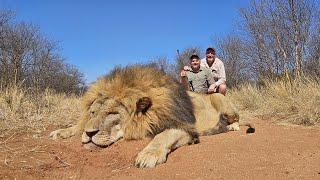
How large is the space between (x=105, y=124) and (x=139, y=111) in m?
0.44

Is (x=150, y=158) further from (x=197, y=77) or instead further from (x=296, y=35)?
(x=296, y=35)

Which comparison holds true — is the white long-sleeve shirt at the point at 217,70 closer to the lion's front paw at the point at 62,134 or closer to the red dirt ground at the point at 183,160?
the red dirt ground at the point at 183,160

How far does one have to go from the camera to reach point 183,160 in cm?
438

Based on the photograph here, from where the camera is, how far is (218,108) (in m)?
6.68

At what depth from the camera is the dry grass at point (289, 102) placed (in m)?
7.74

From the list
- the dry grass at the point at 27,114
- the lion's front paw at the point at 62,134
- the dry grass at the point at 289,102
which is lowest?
the dry grass at the point at 289,102

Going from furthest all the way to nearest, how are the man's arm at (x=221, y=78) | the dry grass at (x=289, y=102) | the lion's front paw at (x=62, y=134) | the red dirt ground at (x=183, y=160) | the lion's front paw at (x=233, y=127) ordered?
the man's arm at (x=221, y=78) → the dry grass at (x=289, y=102) → the lion's front paw at (x=233, y=127) → the lion's front paw at (x=62, y=134) → the red dirt ground at (x=183, y=160)

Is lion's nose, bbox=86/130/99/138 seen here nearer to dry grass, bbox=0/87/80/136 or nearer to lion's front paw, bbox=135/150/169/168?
lion's front paw, bbox=135/150/169/168

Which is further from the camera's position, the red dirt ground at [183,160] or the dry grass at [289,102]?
the dry grass at [289,102]

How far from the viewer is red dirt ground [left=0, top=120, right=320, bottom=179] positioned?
3.90 m

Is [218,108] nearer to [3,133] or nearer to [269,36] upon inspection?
[3,133]

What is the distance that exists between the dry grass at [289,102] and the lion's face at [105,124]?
12.6 feet

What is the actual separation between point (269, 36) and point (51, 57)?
12279mm

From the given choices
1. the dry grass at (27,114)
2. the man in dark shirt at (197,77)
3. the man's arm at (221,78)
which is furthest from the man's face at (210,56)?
the dry grass at (27,114)
